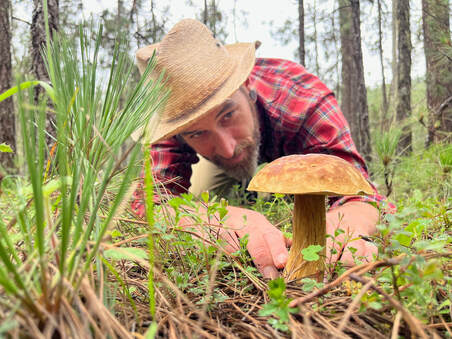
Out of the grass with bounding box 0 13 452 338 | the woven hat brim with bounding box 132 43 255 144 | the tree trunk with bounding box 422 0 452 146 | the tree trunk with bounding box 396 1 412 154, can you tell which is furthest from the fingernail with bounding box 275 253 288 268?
the tree trunk with bounding box 396 1 412 154

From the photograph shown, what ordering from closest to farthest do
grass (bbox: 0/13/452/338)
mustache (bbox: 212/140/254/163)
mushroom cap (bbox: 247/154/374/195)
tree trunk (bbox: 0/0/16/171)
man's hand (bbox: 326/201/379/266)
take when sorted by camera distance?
grass (bbox: 0/13/452/338)
mushroom cap (bbox: 247/154/374/195)
man's hand (bbox: 326/201/379/266)
mustache (bbox: 212/140/254/163)
tree trunk (bbox: 0/0/16/171)

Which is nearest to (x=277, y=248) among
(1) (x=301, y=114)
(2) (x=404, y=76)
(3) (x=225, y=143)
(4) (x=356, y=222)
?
(4) (x=356, y=222)

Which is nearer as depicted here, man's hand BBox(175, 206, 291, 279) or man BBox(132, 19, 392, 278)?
man's hand BBox(175, 206, 291, 279)

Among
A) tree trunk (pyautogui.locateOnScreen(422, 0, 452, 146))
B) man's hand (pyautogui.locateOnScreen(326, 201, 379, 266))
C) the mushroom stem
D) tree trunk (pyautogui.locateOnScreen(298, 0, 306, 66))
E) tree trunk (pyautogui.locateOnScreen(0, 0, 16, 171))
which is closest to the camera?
the mushroom stem

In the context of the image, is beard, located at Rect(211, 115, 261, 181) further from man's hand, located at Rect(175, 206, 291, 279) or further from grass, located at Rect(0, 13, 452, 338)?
grass, located at Rect(0, 13, 452, 338)

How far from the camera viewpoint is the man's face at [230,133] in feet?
6.28

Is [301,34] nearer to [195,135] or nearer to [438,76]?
[438,76]

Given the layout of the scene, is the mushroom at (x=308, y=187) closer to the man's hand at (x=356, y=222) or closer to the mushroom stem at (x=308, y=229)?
the mushroom stem at (x=308, y=229)

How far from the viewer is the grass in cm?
39

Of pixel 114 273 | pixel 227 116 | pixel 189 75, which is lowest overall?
pixel 114 273

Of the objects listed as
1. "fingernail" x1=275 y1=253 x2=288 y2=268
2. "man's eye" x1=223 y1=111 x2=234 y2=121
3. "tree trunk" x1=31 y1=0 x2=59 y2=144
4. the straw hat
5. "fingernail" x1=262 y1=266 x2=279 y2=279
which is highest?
"tree trunk" x1=31 y1=0 x2=59 y2=144

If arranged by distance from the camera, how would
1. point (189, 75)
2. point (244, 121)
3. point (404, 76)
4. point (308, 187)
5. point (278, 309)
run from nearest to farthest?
point (278, 309) < point (308, 187) < point (189, 75) < point (244, 121) < point (404, 76)

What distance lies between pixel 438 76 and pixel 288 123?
290 cm

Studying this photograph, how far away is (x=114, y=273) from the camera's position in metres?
0.52
